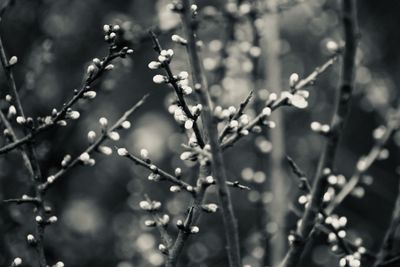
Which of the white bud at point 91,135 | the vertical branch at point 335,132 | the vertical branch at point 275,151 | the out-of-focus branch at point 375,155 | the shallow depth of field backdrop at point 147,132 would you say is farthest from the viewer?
the shallow depth of field backdrop at point 147,132

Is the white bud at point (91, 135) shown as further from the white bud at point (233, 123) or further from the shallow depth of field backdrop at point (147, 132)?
the shallow depth of field backdrop at point (147, 132)

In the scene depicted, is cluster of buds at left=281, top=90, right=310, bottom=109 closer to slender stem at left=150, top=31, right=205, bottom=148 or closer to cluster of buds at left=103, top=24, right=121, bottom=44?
slender stem at left=150, top=31, right=205, bottom=148

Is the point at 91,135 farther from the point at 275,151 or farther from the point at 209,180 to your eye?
the point at 275,151

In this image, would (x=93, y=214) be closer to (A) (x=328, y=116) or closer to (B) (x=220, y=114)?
(A) (x=328, y=116)

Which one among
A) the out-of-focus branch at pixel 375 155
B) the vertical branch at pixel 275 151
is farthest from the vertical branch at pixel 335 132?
the vertical branch at pixel 275 151

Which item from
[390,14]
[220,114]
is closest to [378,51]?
[390,14]

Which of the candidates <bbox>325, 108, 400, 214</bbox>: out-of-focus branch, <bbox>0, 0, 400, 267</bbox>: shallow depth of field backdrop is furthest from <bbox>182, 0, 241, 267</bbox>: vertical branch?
<bbox>0, 0, 400, 267</bbox>: shallow depth of field backdrop
